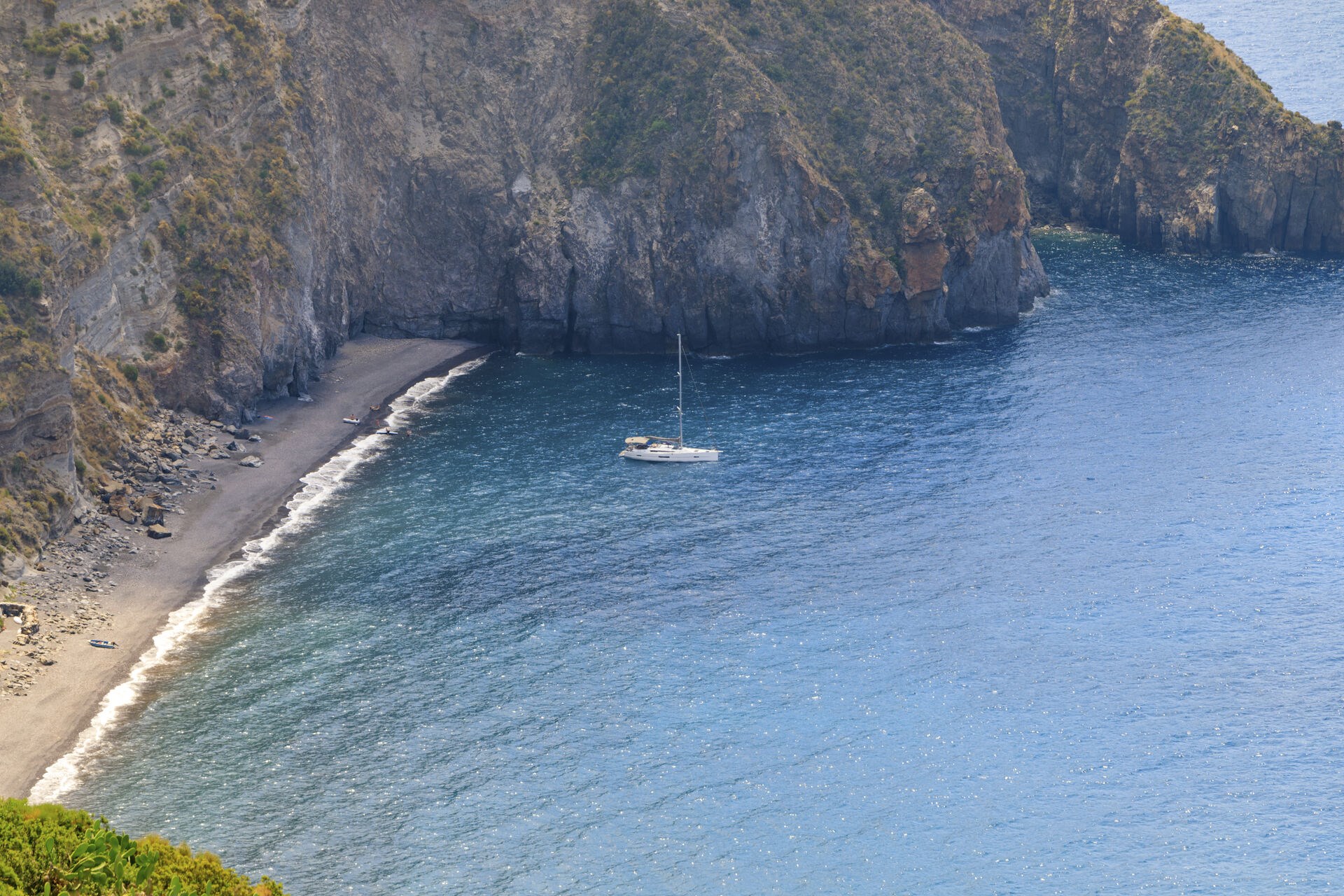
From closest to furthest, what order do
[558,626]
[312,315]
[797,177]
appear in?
[558,626] < [312,315] < [797,177]

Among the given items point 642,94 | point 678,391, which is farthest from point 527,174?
point 678,391

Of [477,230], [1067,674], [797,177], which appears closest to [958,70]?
[797,177]

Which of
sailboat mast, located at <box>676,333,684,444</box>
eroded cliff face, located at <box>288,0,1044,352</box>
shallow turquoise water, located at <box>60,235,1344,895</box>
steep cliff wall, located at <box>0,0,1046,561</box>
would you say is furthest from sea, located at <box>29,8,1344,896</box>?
steep cliff wall, located at <box>0,0,1046,561</box>

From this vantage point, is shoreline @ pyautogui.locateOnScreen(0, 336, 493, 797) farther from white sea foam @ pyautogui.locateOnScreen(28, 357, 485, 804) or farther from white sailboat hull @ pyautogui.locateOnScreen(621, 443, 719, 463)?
white sailboat hull @ pyautogui.locateOnScreen(621, 443, 719, 463)

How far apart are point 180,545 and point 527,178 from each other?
6418cm

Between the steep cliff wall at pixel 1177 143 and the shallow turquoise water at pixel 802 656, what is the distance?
155ft

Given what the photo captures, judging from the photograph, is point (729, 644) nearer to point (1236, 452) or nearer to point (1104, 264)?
point (1236, 452)

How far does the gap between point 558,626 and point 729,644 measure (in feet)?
37.2

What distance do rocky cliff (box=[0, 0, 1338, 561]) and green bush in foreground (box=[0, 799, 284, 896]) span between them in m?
58.4

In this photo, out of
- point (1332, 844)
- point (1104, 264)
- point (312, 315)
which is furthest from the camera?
point (1104, 264)

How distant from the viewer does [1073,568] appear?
336 feet

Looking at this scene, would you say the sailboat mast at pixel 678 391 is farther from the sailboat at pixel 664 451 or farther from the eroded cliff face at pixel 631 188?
the eroded cliff face at pixel 631 188

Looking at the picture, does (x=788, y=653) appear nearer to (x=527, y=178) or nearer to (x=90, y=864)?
(x=90, y=864)

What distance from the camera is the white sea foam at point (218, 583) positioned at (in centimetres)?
8038
